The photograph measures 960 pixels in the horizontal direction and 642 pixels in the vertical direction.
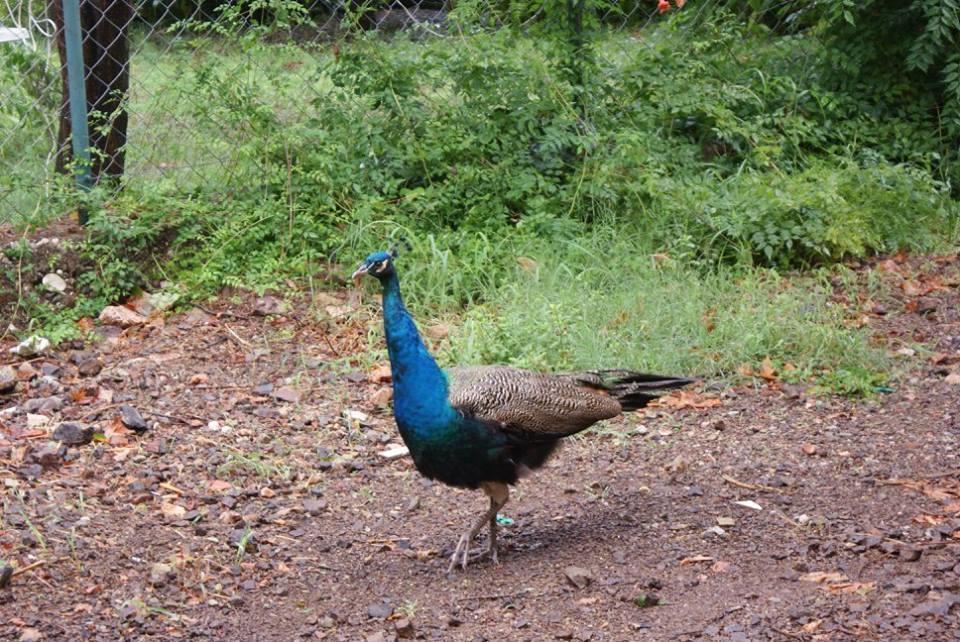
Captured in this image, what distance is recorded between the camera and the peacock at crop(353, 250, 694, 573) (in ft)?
12.9

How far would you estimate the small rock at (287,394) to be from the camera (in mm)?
5215

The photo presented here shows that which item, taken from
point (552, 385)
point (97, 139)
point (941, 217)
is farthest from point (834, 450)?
point (97, 139)

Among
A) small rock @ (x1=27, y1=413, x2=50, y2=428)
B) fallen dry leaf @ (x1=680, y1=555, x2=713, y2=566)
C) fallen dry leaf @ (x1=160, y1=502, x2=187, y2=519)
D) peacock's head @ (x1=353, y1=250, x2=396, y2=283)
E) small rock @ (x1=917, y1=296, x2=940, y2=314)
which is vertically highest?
peacock's head @ (x1=353, y1=250, x2=396, y2=283)

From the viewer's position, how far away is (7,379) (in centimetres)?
514

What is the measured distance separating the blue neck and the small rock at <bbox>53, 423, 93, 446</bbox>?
1.40 m

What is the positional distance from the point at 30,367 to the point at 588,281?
8.25 feet

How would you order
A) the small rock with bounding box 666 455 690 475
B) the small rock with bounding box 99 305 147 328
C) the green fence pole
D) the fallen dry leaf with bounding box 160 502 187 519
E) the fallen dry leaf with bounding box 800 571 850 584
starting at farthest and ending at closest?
the green fence pole
the small rock with bounding box 99 305 147 328
the small rock with bounding box 666 455 690 475
the fallen dry leaf with bounding box 160 502 187 519
the fallen dry leaf with bounding box 800 571 850 584

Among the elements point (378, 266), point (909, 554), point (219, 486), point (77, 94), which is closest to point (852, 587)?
point (909, 554)

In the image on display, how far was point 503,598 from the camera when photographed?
381 centimetres

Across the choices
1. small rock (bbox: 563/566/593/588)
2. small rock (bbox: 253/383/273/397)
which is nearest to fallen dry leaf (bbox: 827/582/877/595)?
small rock (bbox: 563/566/593/588)

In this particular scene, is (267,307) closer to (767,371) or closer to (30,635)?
(767,371)

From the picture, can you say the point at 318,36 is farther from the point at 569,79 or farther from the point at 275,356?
the point at 275,356

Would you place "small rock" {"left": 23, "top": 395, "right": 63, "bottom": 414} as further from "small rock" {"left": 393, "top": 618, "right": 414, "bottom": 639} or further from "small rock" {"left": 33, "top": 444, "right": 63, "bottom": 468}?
"small rock" {"left": 393, "top": 618, "right": 414, "bottom": 639}

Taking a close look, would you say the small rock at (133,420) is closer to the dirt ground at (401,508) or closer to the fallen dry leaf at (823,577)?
the dirt ground at (401,508)
